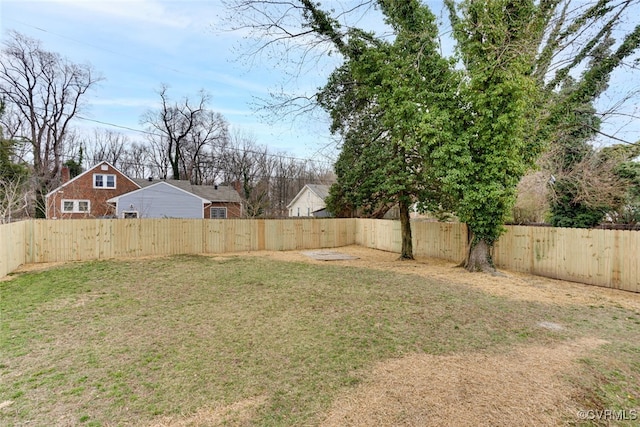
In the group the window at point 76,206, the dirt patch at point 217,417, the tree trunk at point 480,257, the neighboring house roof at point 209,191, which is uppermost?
the neighboring house roof at point 209,191

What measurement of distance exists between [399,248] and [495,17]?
8.57 meters

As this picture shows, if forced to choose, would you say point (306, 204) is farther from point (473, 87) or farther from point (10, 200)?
point (473, 87)

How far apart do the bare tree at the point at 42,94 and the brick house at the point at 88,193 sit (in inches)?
65.5

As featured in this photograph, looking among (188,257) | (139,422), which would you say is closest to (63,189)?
(188,257)

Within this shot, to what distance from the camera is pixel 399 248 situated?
13336 millimetres

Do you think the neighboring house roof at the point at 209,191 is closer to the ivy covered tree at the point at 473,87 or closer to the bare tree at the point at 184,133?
the bare tree at the point at 184,133

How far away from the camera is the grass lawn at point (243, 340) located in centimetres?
267

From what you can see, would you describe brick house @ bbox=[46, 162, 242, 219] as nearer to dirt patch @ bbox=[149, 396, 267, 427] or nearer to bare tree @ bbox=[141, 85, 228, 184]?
bare tree @ bbox=[141, 85, 228, 184]

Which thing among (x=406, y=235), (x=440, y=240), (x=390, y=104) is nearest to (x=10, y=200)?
(x=390, y=104)

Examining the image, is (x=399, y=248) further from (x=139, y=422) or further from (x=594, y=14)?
(x=139, y=422)

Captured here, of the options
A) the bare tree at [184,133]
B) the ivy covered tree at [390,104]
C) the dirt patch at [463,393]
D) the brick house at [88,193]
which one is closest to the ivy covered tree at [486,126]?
the ivy covered tree at [390,104]

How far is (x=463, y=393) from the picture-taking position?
2.76 m

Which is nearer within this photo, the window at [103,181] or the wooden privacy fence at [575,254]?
the wooden privacy fence at [575,254]

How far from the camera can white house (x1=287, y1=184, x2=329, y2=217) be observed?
1134 inches
